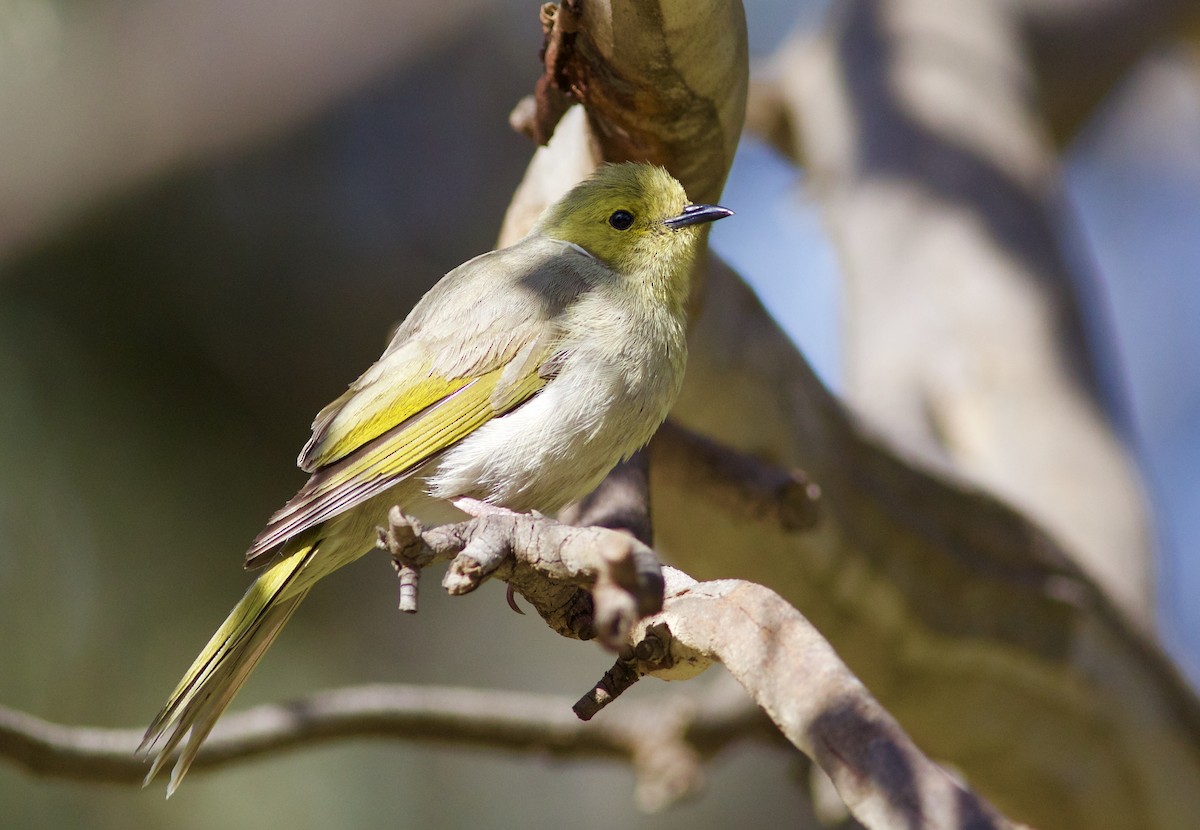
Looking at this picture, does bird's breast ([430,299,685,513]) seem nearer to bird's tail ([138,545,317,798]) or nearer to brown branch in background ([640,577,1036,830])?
bird's tail ([138,545,317,798])

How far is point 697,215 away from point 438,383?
0.75 meters

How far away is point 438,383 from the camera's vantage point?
267 centimetres

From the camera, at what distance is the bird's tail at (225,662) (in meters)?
2.45

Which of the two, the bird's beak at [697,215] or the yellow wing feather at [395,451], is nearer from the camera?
the yellow wing feather at [395,451]

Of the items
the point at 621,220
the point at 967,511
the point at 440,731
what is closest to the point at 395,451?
the point at 621,220

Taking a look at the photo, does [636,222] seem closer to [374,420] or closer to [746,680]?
[374,420]

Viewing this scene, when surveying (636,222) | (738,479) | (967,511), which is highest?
(636,222)

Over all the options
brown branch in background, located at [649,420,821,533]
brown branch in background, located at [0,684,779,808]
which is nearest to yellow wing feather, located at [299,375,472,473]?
brown branch in background, located at [649,420,821,533]

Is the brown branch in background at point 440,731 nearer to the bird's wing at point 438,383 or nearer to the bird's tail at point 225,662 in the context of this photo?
the bird's tail at point 225,662

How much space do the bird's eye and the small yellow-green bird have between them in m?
0.07

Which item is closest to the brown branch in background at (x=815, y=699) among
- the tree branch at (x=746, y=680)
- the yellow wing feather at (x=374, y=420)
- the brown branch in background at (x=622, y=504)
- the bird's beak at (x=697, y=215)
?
the tree branch at (x=746, y=680)

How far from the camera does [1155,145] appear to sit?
1048 centimetres

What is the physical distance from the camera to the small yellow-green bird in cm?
249

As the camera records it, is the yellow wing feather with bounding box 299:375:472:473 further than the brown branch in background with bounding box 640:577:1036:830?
Yes
